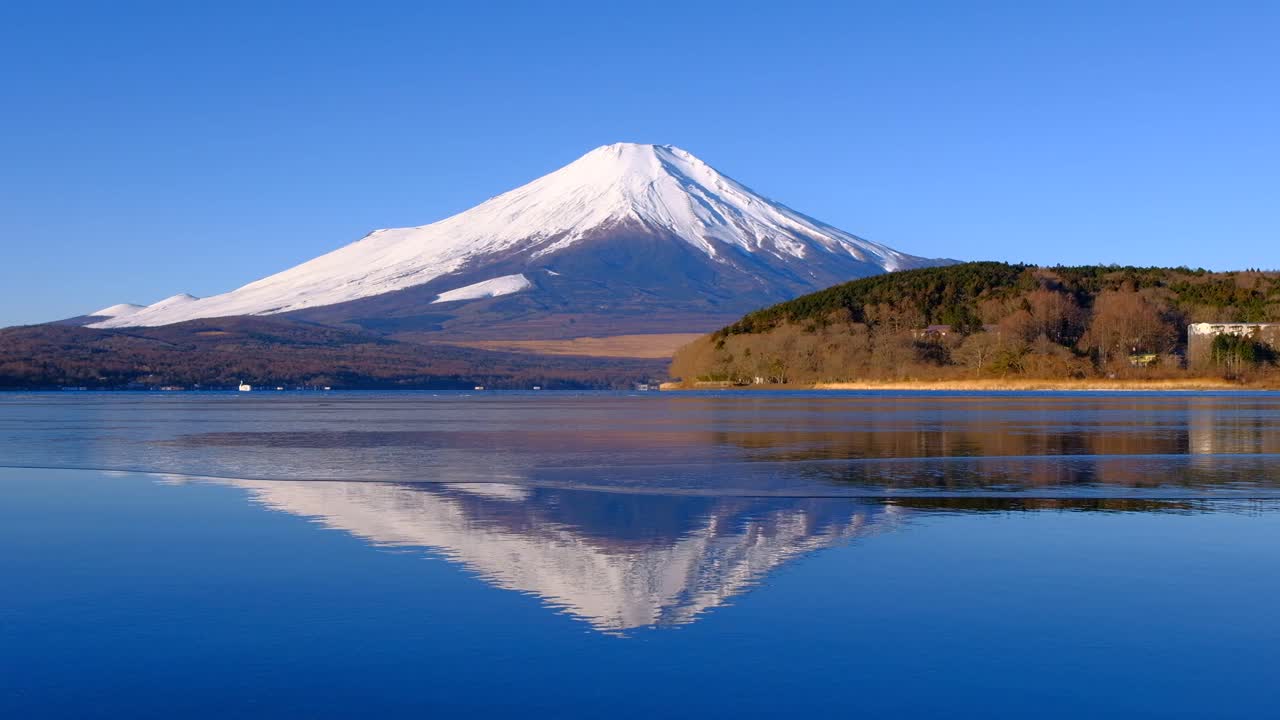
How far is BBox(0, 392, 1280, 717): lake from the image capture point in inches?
363

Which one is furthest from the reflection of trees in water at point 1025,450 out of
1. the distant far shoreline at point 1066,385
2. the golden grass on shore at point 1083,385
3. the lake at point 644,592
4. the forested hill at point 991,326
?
the forested hill at point 991,326

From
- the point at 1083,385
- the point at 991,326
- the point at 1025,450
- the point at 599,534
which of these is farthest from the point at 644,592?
the point at 991,326

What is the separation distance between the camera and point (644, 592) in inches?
492

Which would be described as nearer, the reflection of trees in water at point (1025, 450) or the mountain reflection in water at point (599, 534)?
the mountain reflection in water at point (599, 534)

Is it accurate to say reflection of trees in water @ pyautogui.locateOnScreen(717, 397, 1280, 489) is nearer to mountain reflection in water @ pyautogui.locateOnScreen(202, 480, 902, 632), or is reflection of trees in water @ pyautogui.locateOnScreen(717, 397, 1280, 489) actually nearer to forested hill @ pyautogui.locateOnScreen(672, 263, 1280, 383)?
mountain reflection in water @ pyautogui.locateOnScreen(202, 480, 902, 632)

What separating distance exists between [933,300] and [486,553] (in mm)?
151673

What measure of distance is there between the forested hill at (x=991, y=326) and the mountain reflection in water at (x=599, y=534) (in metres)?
111

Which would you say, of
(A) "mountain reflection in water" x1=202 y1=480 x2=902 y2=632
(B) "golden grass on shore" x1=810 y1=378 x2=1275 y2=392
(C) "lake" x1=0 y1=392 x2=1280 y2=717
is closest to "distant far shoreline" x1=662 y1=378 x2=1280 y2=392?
→ (B) "golden grass on shore" x1=810 y1=378 x2=1275 y2=392

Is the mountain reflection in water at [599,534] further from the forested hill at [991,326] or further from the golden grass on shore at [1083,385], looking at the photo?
the forested hill at [991,326]

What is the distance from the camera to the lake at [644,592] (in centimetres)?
923

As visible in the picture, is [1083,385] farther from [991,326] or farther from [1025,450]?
[1025,450]

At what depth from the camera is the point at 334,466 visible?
27984 mm

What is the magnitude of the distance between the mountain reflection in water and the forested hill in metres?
111

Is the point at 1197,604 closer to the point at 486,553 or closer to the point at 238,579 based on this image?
the point at 486,553
